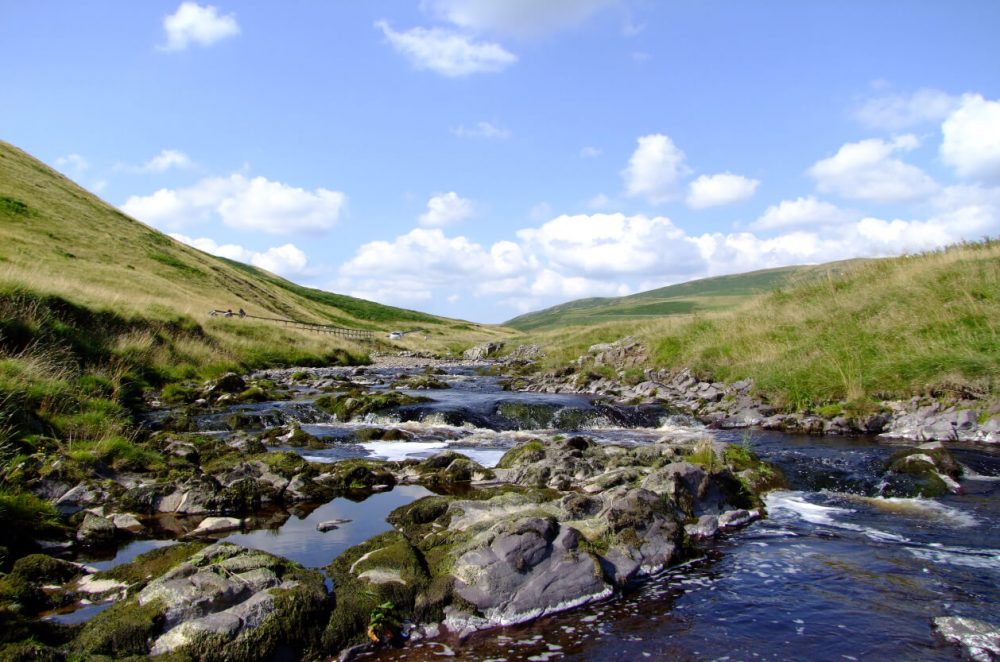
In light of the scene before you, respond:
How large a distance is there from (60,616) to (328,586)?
2.47 m

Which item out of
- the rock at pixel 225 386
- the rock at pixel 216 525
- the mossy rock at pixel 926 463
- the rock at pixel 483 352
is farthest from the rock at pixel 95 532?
the rock at pixel 483 352

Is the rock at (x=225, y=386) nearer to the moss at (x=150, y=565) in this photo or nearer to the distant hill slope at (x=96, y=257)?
the distant hill slope at (x=96, y=257)

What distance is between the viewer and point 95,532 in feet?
25.5

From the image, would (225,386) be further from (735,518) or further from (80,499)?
(735,518)

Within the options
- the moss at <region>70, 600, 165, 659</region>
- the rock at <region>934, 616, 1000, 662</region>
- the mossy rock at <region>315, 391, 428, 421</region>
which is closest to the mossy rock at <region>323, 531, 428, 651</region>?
the moss at <region>70, 600, 165, 659</region>

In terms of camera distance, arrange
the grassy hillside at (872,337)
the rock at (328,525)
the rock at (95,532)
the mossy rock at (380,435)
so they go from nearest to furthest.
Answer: the rock at (95,532), the rock at (328,525), the grassy hillside at (872,337), the mossy rock at (380,435)

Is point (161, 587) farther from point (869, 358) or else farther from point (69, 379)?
point (869, 358)

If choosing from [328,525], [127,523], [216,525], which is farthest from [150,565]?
[328,525]

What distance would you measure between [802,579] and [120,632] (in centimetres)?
695

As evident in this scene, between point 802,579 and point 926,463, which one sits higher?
point 926,463

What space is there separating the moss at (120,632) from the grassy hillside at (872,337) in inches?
661

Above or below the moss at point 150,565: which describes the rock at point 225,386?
A: above

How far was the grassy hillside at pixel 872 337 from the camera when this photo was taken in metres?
15.5

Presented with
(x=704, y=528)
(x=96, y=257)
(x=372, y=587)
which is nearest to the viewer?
(x=372, y=587)
